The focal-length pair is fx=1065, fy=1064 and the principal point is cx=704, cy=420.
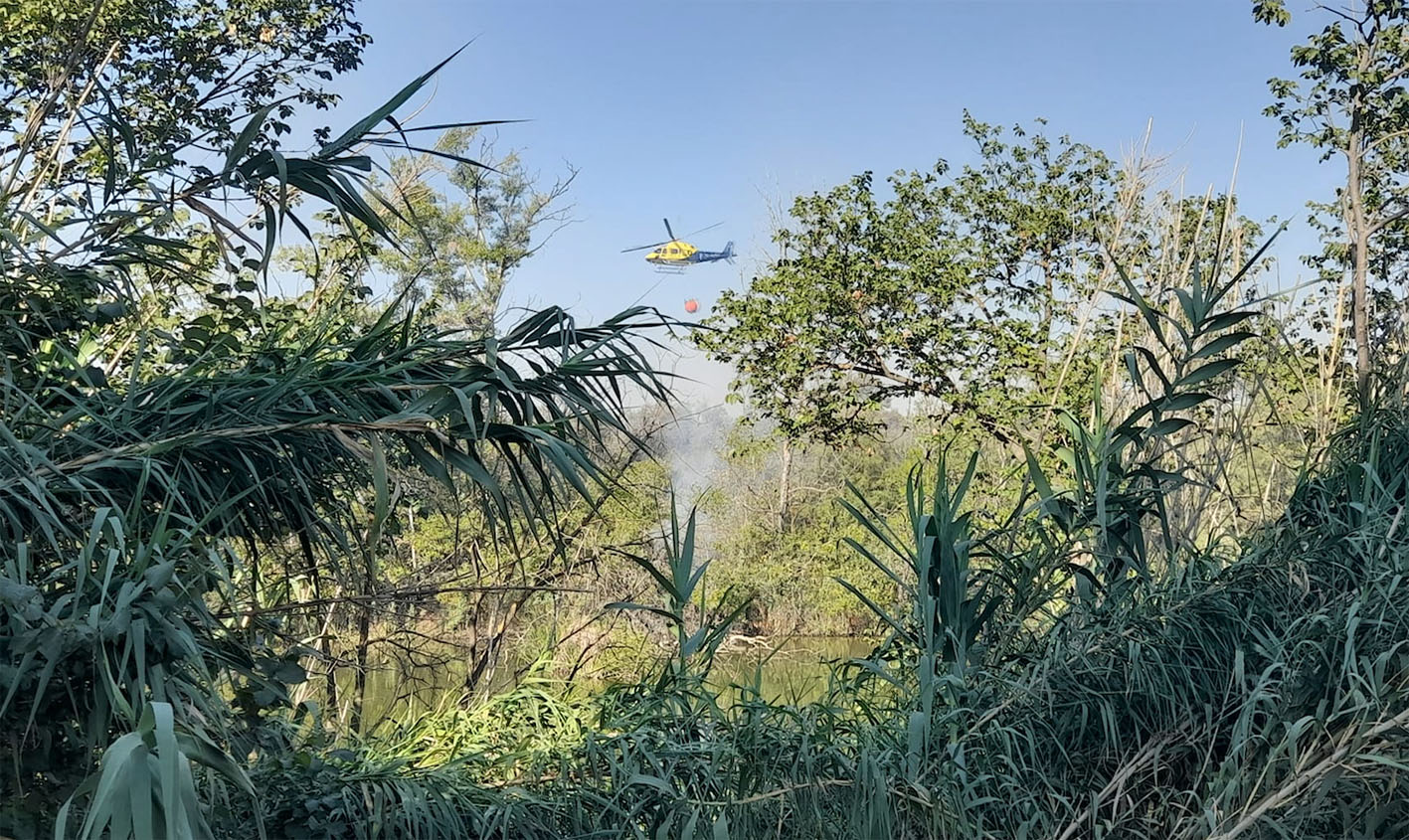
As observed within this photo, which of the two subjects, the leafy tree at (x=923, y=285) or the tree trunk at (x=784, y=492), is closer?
the leafy tree at (x=923, y=285)

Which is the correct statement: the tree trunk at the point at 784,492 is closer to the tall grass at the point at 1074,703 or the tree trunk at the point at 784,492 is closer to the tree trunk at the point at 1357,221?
the tree trunk at the point at 1357,221

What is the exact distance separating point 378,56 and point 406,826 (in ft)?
15.4

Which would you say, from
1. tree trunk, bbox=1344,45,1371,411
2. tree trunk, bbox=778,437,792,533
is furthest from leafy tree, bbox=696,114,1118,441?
tree trunk, bbox=778,437,792,533

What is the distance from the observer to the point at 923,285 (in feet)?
29.3

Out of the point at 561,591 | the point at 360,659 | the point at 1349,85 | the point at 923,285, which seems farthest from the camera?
the point at 923,285

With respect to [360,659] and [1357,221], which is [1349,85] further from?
[360,659]

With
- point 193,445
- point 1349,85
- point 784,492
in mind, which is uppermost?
point 1349,85

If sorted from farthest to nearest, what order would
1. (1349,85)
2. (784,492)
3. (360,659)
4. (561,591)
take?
(784,492)
(1349,85)
(360,659)
(561,591)

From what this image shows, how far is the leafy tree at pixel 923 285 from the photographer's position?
8938 mm

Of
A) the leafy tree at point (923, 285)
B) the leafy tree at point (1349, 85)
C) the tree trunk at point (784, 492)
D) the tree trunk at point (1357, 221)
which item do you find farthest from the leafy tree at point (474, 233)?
the tree trunk at point (1357, 221)

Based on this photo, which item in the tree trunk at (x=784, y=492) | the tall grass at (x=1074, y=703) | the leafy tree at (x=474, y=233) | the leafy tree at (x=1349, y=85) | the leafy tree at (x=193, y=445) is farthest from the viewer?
the tree trunk at (x=784, y=492)

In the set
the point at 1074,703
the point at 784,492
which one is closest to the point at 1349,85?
the point at 1074,703

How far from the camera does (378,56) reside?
18.9 ft

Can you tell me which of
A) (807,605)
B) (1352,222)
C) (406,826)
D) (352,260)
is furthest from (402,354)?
(807,605)
